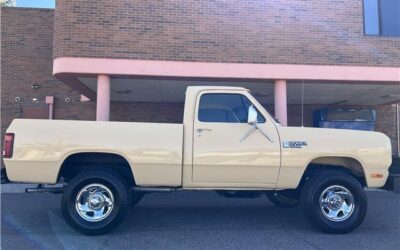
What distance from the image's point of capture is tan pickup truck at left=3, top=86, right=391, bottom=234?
5492 mm

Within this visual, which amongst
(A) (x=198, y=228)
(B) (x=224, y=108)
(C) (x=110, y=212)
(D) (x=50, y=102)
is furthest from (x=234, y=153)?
(D) (x=50, y=102)

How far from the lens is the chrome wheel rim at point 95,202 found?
5.51m

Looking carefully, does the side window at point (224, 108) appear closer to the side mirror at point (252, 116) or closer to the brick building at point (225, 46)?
the side mirror at point (252, 116)

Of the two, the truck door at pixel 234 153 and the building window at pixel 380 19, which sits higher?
the building window at pixel 380 19

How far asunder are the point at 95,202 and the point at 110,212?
27cm

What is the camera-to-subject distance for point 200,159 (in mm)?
5648

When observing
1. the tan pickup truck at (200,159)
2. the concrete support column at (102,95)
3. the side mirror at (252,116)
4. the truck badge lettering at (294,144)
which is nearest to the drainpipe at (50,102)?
the concrete support column at (102,95)

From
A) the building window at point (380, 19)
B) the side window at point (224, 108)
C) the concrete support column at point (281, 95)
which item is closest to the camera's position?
the side window at point (224, 108)

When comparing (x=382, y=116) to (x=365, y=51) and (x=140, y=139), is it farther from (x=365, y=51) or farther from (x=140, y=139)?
(x=140, y=139)

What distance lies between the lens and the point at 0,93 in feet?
45.1

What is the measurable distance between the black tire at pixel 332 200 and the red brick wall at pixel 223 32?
15.1ft

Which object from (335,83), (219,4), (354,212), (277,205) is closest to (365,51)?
(335,83)

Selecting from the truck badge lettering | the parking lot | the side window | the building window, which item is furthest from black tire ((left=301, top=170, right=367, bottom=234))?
the building window

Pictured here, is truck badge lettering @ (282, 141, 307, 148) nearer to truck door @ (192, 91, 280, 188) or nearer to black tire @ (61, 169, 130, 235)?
truck door @ (192, 91, 280, 188)
